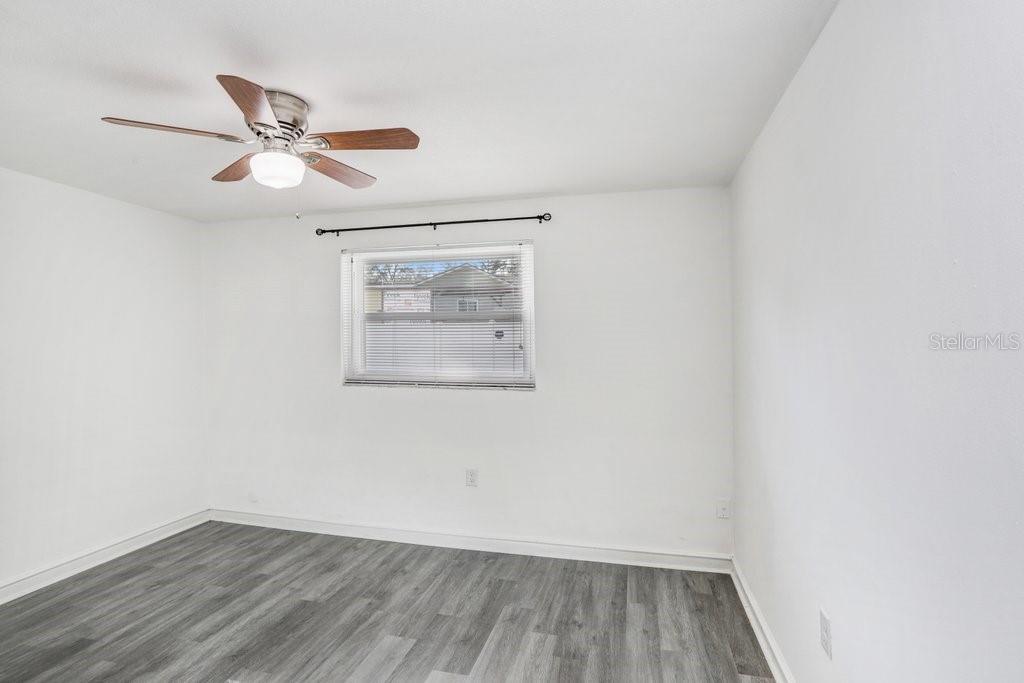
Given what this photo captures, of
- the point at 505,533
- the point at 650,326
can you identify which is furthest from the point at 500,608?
the point at 650,326

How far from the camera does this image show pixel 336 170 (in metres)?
2.12

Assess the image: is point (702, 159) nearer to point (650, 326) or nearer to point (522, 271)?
point (650, 326)

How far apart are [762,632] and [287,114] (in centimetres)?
311

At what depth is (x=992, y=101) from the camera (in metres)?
0.78

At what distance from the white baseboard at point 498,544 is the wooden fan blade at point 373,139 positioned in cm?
264

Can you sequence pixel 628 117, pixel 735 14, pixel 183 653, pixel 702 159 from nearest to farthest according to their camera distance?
pixel 735 14, pixel 628 117, pixel 183 653, pixel 702 159

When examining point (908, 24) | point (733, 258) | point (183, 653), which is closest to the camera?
point (908, 24)

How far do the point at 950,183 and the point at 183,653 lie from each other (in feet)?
10.8

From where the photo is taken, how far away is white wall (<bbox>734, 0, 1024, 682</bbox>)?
2.55 ft

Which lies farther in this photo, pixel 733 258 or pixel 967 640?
pixel 733 258

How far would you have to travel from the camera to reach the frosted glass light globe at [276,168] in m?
1.76

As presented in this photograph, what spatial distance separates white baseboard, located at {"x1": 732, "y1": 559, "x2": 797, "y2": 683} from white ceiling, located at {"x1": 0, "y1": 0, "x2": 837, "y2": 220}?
7.59 ft

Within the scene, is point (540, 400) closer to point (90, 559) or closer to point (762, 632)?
point (762, 632)

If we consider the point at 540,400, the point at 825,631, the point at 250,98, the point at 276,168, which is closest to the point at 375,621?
the point at 540,400
